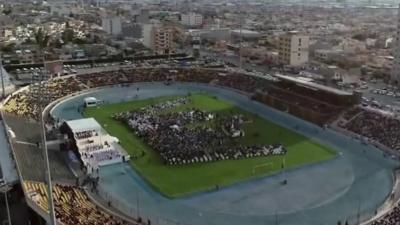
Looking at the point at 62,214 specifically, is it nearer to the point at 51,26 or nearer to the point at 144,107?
the point at 144,107

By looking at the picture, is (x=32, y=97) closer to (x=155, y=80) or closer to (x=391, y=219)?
(x=155, y=80)

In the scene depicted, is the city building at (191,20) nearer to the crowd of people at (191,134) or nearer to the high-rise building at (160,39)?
the high-rise building at (160,39)

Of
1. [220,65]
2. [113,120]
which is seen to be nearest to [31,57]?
[220,65]

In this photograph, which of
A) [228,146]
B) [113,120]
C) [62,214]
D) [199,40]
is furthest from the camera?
[199,40]

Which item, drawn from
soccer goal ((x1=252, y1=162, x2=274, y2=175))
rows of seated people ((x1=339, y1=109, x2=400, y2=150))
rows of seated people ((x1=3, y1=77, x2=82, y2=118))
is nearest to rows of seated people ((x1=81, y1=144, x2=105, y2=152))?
rows of seated people ((x1=3, y1=77, x2=82, y2=118))

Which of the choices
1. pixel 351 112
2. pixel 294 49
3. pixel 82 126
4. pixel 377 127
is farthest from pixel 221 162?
pixel 294 49

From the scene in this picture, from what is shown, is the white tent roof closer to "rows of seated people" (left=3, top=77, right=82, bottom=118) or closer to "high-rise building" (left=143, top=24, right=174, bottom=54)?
"rows of seated people" (left=3, top=77, right=82, bottom=118)

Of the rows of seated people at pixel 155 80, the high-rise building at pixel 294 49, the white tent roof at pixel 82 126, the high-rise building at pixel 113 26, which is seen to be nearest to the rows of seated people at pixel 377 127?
the rows of seated people at pixel 155 80
